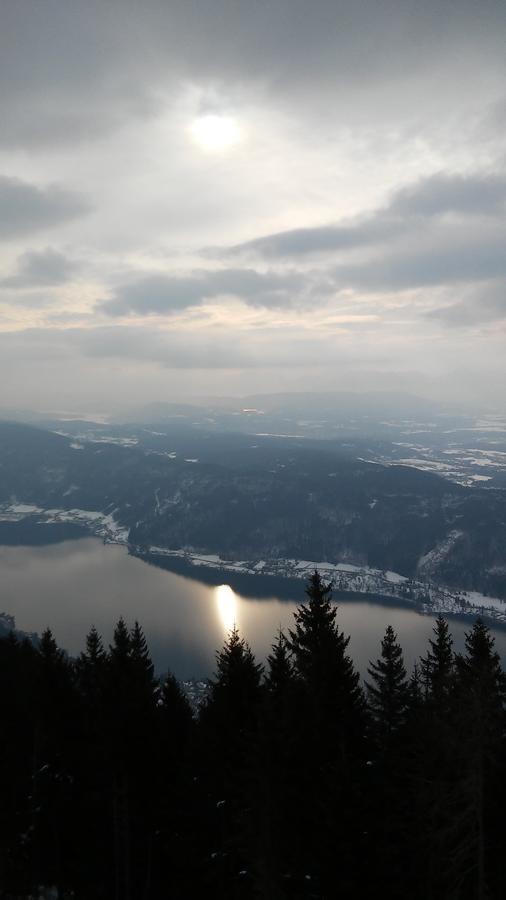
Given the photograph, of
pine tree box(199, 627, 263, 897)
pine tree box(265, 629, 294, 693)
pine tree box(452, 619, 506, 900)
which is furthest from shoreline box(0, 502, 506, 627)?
pine tree box(452, 619, 506, 900)

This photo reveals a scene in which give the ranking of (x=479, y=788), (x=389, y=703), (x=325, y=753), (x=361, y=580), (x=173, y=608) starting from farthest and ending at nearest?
(x=361, y=580) → (x=173, y=608) → (x=389, y=703) → (x=325, y=753) → (x=479, y=788)

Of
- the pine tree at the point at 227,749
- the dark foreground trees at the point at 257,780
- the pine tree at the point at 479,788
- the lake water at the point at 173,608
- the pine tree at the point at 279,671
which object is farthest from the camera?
the lake water at the point at 173,608

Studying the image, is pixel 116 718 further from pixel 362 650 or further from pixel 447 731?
pixel 362 650

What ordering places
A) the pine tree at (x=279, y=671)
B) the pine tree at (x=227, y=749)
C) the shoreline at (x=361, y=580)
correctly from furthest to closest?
the shoreline at (x=361, y=580)
the pine tree at (x=279, y=671)
the pine tree at (x=227, y=749)

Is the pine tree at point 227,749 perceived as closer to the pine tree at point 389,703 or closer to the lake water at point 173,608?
the pine tree at point 389,703

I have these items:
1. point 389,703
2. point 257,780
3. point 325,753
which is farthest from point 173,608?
point 257,780

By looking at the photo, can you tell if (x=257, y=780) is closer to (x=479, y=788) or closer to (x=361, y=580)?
(x=479, y=788)

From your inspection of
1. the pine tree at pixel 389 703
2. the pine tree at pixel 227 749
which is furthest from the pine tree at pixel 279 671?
the pine tree at pixel 389 703
